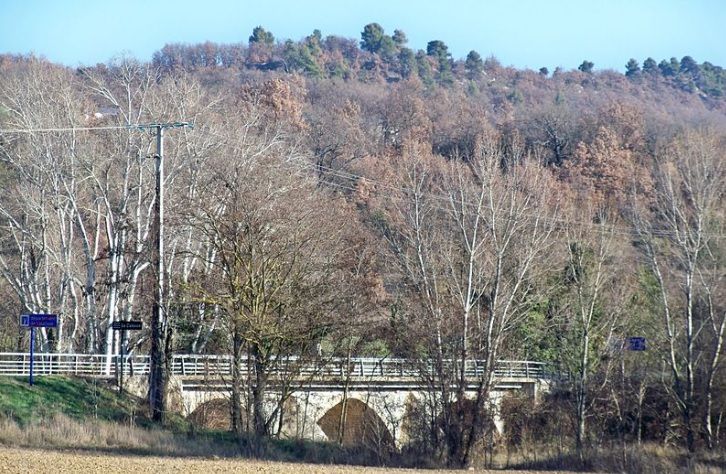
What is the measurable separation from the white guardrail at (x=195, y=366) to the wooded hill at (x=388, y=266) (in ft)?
1.64

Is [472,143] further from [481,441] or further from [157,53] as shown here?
[157,53]

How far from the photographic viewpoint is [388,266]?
37.1 metres

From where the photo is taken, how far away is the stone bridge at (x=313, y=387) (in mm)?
28516

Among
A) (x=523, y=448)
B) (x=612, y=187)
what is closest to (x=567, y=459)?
(x=523, y=448)

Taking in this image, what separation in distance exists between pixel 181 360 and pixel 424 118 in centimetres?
6020

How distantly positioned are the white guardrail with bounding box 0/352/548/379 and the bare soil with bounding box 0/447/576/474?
837 cm

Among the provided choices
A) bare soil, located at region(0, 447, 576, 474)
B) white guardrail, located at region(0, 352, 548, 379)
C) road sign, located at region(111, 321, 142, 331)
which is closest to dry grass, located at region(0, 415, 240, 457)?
bare soil, located at region(0, 447, 576, 474)

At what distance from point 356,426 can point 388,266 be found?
637cm

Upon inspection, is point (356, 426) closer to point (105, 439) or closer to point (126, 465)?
point (105, 439)

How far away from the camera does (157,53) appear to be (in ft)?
470

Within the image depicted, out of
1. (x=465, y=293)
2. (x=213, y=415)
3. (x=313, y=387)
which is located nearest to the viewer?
(x=465, y=293)

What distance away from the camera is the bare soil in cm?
1692

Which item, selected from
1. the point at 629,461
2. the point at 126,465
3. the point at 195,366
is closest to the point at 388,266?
the point at 195,366

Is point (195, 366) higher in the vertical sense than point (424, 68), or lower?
lower
